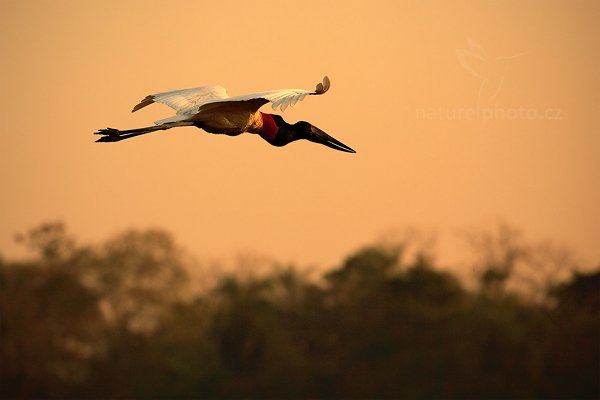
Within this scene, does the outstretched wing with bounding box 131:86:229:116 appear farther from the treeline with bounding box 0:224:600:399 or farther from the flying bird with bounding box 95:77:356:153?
the treeline with bounding box 0:224:600:399

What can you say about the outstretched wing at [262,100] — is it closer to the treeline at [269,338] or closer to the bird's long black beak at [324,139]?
the bird's long black beak at [324,139]

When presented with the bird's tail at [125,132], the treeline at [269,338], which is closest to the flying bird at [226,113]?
the bird's tail at [125,132]

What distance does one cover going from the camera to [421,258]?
53344 millimetres

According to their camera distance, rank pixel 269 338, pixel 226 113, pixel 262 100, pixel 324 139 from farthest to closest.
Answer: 1. pixel 269 338
2. pixel 324 139
3. pixel 226 113
4. pixel 262 100

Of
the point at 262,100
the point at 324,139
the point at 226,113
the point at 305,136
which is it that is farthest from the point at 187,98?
the point at 324,139

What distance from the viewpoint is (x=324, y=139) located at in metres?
16.4

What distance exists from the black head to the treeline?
35915 millimetres

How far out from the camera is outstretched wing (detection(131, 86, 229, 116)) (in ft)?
47.9

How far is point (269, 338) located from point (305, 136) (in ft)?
122

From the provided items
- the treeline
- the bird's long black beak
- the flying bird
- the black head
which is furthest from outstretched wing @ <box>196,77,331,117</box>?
the treeline

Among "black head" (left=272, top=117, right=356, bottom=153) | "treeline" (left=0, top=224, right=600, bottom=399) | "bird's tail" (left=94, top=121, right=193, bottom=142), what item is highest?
"treeline" (left=0, top=224, right=600, bottom=399)

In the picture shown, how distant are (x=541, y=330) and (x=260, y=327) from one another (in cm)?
1080

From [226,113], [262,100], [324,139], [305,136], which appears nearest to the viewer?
[262,100]

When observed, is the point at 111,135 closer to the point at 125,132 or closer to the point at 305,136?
the point at 125,132
